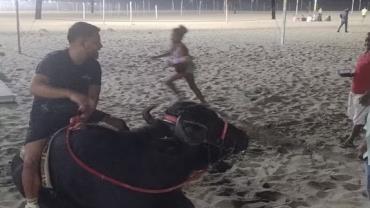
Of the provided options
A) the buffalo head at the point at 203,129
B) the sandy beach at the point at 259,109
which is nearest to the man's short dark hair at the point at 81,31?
the buffalo head at the point at 203,129

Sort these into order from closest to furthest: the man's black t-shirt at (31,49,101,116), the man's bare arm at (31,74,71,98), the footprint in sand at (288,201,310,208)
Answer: the man's bare arm at (31,74,71,98) < the man's black t-shirt at (31,49,101,116) < the footprint in sand at (288,201,310,208)

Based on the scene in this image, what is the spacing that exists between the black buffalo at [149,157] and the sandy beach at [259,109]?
44 cm

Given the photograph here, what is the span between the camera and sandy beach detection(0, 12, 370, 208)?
13.9ft

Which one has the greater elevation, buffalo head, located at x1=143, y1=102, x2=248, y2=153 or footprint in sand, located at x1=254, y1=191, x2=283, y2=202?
buffalo head, located at x1=143, y1=102, x2=248, y2=153

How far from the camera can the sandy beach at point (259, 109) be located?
13.9 feet

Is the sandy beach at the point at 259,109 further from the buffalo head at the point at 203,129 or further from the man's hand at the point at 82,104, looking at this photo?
the man's hand at the point at 82,104

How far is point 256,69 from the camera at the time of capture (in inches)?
459

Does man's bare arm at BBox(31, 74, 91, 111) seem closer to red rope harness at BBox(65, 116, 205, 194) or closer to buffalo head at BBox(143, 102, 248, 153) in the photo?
red rope harness at BBox(65, 116, 205, 194)

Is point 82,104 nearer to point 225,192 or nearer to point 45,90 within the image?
point 45,90

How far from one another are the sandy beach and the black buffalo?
1.45ft

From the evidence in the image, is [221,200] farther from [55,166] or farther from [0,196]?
[55,166]

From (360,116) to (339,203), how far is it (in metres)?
1.62

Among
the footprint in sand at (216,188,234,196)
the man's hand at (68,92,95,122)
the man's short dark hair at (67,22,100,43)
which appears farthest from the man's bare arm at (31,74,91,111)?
the footprint in sand at (216,188,234,196)

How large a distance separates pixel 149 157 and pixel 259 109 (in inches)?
223
